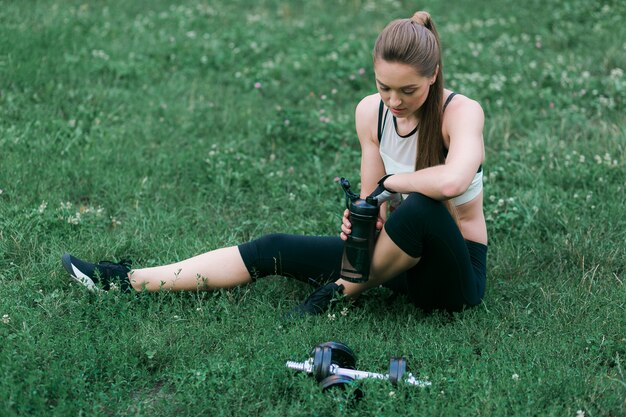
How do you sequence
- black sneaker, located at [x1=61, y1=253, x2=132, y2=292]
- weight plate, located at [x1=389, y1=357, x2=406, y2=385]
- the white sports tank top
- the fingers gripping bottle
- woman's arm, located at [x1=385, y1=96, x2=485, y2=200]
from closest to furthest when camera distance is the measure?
weight plate, located at [x1=389, y1=357, x2=406, y2=385] → woman's arm, located at [x1=385, y1=96, x2=485, y2=200] → the fingers gripping bottle → the white sports tank top → black sneaker, located at [x1=61, y1=253, x2=132, y2=292]

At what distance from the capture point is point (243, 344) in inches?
153

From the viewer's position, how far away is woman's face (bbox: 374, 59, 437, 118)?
3.76m

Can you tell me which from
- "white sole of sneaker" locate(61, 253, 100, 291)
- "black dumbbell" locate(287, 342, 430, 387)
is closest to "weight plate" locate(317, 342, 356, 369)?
"black dumbbell" locate(287, 342, 430, 387)

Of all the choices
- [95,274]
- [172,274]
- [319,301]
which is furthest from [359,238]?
[95,274]

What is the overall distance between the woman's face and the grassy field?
1091 mm

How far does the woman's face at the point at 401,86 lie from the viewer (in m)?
3.76

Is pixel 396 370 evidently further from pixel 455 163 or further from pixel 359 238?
pixel 455 163

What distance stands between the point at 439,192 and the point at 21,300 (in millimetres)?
2187

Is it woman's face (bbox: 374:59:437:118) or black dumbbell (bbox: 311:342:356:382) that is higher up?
woman's face (bbox: 374:59:437:118)

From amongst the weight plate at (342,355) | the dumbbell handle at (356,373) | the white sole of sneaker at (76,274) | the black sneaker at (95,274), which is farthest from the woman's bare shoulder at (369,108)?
the white sole of sneaker at (76,274)

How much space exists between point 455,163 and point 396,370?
0.99 metres

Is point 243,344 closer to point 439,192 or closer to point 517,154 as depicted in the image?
point 439,192

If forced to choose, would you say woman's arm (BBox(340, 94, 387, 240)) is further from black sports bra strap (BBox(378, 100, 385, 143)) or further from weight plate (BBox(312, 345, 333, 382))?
weight plate (BBox(312, 345, 333, 382))

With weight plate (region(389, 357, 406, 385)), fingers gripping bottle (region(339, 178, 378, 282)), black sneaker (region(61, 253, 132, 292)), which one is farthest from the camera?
black sneaker (region(61, 253, 132, 292))
